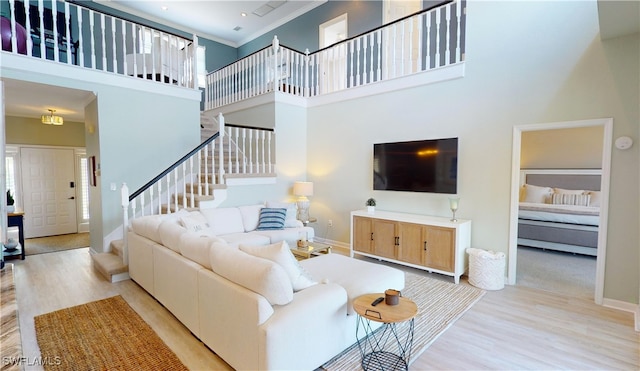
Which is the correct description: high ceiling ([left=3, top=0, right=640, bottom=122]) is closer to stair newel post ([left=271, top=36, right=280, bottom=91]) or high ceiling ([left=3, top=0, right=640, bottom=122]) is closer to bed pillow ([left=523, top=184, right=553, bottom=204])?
stair newel post ([left=271, top=36, right=280, bottom=91])

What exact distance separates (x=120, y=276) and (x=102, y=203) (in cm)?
150

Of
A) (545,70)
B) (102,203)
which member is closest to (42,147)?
(102,203)

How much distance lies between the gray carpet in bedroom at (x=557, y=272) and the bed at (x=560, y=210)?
0.23 m

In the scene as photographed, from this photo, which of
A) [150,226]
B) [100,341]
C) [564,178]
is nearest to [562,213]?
[564,178]

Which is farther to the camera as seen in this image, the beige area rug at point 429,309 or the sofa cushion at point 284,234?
the sofa cushion at point 284,234

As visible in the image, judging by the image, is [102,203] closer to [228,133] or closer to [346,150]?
[228,133]

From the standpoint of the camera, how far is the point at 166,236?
315 centimetres

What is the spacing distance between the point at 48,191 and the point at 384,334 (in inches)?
320

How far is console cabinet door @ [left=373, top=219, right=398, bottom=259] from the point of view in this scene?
14.9 feet

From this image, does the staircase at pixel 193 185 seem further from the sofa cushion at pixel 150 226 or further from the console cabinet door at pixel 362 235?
the console cabinet door at pixel 362 235

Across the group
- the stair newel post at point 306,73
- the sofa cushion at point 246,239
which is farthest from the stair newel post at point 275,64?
the sofa cushion at point 246,239

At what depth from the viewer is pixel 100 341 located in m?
2.59

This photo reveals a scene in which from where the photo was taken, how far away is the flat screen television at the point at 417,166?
170 inches

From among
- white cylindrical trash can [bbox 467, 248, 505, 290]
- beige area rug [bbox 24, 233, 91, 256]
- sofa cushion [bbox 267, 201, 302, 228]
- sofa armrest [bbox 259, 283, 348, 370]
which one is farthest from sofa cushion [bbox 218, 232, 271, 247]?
beige area rug [bbox 24, 233, 91, 256]
